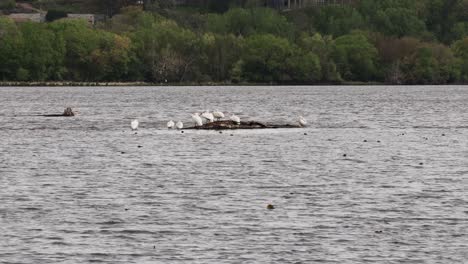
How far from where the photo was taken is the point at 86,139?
273 ft

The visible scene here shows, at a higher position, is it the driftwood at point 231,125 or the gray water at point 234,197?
the gray water at point 234,197

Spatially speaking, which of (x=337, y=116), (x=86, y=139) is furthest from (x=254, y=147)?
(x=337, y=116)

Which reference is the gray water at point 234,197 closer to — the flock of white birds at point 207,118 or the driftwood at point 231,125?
the driftwood at point 231,125

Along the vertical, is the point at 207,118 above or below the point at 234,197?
below

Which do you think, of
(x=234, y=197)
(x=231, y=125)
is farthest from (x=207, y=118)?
(x=234, y=197)

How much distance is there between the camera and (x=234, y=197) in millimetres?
48031

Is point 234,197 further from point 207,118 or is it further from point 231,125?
point 231,125

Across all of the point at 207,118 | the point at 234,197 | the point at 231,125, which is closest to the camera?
the point at 234,197

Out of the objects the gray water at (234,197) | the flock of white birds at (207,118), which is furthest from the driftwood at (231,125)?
the gray water at (234,197)

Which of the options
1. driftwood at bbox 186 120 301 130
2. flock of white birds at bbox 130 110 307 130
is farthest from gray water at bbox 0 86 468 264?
flock of white birds at bbox 130 110 307 130

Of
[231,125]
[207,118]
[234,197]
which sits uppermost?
[234,197]

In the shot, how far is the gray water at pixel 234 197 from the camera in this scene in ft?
123

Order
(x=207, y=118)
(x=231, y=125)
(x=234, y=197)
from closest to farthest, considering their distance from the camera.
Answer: (x=234, y=197) < (x=207, y=118) < (x=231, y=125)

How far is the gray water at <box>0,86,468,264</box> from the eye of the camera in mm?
37375
